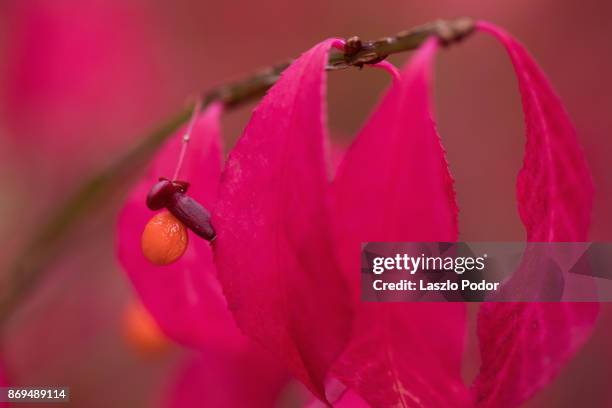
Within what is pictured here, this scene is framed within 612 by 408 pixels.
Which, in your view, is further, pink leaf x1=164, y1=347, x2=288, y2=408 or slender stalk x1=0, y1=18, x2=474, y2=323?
pink leaf x1=164, y1=347, x2=288, y2=408

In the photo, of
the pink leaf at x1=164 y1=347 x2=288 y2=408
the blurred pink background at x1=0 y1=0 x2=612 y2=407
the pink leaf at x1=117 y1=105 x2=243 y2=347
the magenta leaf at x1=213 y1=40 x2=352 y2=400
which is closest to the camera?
the magenta leaf at x1=213 y1=40 x2=352 y2=400

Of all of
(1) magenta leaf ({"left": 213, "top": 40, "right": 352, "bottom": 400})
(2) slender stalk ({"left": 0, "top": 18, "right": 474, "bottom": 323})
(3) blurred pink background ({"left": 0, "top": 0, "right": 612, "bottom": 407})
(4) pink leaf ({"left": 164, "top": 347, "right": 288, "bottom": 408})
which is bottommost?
(4) pink leaf ({"left": 164, "top": 347, "right": 288, "bottom": 408})

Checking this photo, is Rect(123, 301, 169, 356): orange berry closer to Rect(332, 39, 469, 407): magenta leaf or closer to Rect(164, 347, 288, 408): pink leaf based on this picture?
Rect(164, 347, 288, 408): pink leaf

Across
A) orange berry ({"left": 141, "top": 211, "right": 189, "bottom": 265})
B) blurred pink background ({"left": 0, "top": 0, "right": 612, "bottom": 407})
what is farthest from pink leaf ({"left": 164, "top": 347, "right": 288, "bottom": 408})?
blurred pink background ({"left": 0, "top": 0, "right": 612, "bottom": 407})

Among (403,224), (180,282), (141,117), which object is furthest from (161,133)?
(141,117)

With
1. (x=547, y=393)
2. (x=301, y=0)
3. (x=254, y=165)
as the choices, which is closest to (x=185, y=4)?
(x=301, y=0)

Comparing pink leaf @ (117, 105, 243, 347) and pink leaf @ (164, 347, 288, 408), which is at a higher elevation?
pink leaf @ (117, 105, 243, 347)

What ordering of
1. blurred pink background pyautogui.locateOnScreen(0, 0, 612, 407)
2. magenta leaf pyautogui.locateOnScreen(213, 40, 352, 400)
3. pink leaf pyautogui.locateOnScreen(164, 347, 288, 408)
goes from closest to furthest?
magenta leaf pyautogui.locateOnScreen(213, 40, 352, 400) < pink leaf pyautogui.locateOnScreen(164, 347, 288, 408) < blurred pink background pyautogui.locateOnScreen(0, 0, 612, 407)
